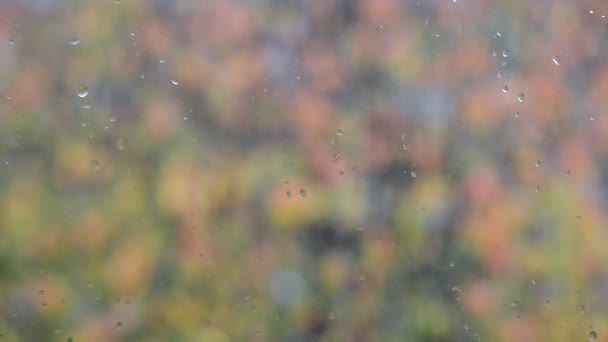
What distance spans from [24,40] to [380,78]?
543mm

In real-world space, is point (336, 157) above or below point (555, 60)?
below

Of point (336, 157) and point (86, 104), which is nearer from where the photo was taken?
point (86, 104)

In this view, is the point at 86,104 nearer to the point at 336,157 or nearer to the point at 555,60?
the point at 336,157

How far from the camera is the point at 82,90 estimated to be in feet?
3.35

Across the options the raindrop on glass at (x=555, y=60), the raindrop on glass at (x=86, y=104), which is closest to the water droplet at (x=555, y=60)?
the raindrop on glass at (x=555, y=60)

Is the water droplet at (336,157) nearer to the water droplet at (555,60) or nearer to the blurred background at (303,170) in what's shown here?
the blurred background at (303,170)

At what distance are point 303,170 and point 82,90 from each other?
1.15ft

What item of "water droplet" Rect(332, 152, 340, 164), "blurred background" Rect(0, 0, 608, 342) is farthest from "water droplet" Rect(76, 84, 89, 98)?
"water droplet" Rect(332, 152, 340, 164)

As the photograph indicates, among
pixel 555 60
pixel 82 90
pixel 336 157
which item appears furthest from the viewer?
pixel 555 60

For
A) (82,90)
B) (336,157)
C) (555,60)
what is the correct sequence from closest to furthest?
(82,90) → (336,157) → (555,60)

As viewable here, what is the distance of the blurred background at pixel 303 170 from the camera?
1.01 m

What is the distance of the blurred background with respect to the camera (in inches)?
39.6

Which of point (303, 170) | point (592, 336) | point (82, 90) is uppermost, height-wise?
point (82, 90)

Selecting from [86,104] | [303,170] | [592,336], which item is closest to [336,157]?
[303,170]
